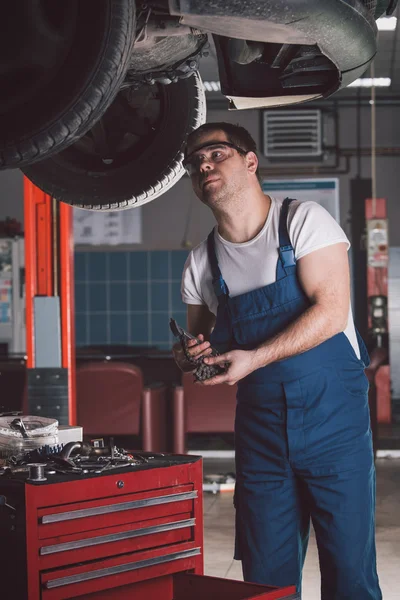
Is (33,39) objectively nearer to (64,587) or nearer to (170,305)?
(64,587)

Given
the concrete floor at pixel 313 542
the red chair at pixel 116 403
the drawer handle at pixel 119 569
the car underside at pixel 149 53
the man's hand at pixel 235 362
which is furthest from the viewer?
the red chair at pixel 116 403

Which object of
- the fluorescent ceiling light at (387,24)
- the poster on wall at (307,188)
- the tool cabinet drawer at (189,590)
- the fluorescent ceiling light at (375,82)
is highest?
the fluorescent ceiling light at (387,24)

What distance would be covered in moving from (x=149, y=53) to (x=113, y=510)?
122 cm

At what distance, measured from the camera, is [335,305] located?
2188 mm

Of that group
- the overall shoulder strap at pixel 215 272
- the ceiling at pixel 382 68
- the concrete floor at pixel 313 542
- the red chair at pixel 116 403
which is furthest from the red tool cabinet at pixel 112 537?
the ceiling at pixel 382 68

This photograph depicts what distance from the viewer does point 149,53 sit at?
2.36 m

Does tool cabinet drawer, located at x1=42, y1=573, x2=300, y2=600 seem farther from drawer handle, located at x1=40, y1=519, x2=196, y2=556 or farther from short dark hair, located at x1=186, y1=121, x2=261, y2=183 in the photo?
short dark hair, located at x1=186, y1=121, x2=261, y2=183

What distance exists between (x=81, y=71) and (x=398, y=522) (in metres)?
3.21

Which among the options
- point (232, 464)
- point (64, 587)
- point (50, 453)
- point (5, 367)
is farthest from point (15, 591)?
point (232, 464)

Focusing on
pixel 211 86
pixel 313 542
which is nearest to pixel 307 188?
pixel 211 86

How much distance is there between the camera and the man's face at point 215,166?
2285mm

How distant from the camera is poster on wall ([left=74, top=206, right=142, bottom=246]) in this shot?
28.3 ft

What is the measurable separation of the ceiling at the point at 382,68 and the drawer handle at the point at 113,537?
5092 mm

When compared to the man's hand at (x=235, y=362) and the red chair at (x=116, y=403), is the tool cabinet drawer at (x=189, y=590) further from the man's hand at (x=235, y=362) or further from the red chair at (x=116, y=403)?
the red chair at (x=116, y=403)
